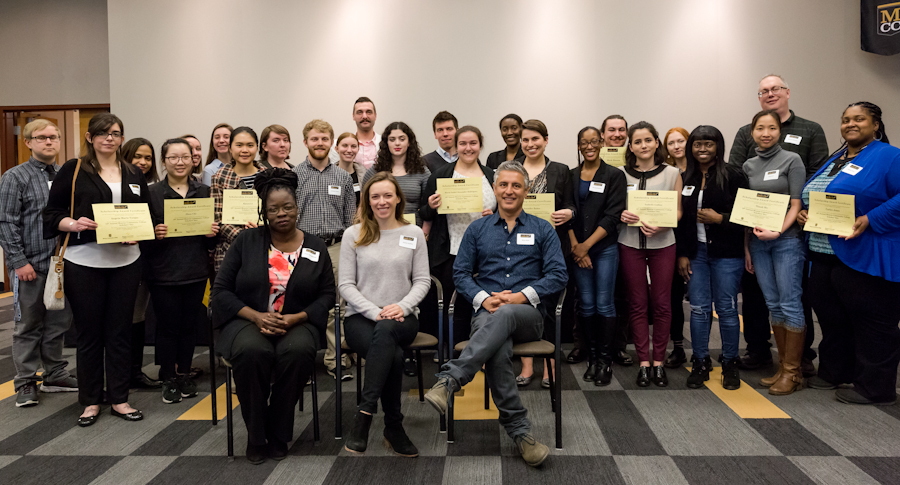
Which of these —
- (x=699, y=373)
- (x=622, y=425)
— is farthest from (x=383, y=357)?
(x=699, y=373)

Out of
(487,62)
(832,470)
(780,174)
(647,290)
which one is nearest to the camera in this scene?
(832,470)

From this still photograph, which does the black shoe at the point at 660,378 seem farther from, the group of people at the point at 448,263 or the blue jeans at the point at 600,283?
the blue jeans at the point at 600,283

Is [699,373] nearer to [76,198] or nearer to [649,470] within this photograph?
[649,470]

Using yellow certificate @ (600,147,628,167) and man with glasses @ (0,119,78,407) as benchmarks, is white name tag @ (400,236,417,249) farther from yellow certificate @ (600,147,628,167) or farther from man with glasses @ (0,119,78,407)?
man with glasses @ (0,119,78,407)

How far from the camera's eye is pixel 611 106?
230 inches

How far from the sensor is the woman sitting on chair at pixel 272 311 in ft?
7.59

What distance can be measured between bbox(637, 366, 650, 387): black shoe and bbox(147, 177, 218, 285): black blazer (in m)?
2.83

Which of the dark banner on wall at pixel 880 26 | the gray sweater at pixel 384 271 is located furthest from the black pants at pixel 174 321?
the dark banner on wall at pixel 880 26

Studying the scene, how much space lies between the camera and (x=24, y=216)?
10.5ft

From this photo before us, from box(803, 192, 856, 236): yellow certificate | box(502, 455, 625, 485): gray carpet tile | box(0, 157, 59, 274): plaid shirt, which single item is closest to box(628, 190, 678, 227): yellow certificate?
box(803, 192, 856, 236): yellow certificate

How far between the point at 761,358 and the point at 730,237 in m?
1.12

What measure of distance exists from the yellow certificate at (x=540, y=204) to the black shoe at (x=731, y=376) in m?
1.52

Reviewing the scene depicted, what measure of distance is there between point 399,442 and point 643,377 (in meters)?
1.73

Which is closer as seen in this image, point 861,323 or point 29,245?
point 861,323
